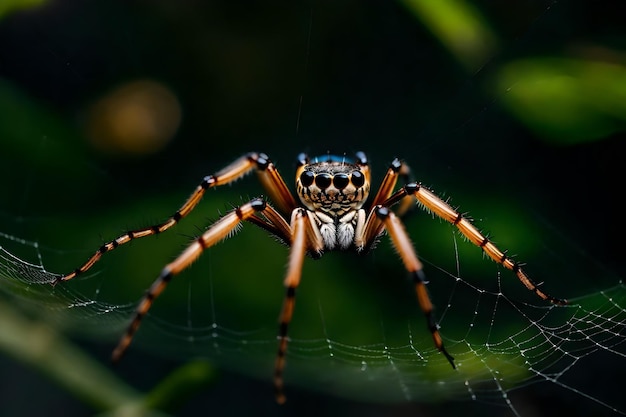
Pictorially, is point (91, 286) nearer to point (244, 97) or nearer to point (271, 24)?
point (244, 97)

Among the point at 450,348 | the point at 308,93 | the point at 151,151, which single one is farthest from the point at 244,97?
the point at 450,348

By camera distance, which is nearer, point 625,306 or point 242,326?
point 625,306

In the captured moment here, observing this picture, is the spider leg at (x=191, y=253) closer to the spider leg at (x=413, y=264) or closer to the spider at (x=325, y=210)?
the spider at (x=325, y=210)

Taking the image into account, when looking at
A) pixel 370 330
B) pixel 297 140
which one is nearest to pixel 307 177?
pixel 370 330

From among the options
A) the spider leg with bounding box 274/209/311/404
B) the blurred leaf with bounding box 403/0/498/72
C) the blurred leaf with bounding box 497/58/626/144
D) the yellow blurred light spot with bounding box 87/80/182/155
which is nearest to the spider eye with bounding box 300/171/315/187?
the spider leg with bounding box 274/209/311/404

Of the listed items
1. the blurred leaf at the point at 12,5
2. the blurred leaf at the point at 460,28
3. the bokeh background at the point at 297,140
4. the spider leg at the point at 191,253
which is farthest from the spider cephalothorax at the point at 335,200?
the blurred leaf at the point at 12,5

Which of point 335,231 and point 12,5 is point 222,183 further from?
point 12,5

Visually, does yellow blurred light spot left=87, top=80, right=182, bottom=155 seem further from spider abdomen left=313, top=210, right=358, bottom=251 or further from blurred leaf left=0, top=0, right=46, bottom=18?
spider abdomen left=313, top=210, right=358, bottom=251
